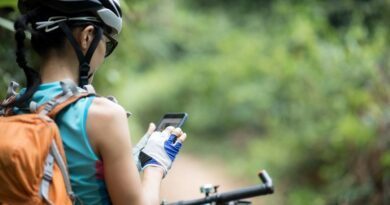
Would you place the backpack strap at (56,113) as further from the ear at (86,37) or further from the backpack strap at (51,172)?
the ear at (86,37)

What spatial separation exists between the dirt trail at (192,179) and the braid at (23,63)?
32.1 ft

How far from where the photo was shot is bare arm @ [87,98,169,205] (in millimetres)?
2260

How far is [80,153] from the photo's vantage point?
2.28m

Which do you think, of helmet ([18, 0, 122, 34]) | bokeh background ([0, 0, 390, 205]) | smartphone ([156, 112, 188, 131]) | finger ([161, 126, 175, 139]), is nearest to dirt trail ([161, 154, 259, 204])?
bokeh background ([0, 0, 390, 205])

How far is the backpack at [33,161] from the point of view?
213cm

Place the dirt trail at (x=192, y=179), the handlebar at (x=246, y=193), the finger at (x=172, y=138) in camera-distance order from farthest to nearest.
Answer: the dirt trail at (x=192, y=179), the finger at (x=172, y=138), the handlebar at (x=246, y=193)

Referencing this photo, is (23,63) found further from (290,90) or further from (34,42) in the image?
(290,90)

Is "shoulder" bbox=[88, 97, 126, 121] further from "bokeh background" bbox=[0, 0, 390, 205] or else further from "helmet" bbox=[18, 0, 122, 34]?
"bokeh background" bbox=[0, 0, 390, 205]

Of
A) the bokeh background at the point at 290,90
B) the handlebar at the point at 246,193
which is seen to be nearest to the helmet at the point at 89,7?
the handlebar at the point at 246,193

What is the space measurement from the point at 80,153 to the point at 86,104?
160 millimetres

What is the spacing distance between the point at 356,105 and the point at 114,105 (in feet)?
26.2

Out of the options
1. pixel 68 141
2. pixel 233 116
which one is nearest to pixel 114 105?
pixel 68 141

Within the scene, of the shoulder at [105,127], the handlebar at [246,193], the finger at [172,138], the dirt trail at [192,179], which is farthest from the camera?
the dirt trail at [192,179]

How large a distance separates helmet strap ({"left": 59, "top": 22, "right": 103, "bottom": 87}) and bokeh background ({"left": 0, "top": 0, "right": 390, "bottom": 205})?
254 cm
